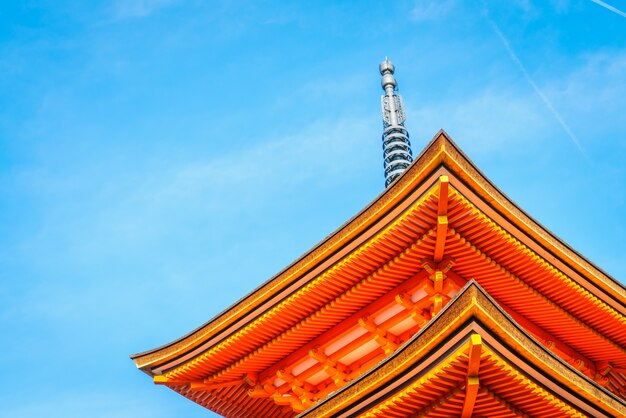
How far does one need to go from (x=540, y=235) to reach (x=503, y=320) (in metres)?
5.00

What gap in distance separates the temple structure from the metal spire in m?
10.9

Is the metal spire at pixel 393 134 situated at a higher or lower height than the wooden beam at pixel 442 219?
higher

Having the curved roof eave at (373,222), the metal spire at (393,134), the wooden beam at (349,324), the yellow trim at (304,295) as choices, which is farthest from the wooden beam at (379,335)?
the metal spire at (393,134)

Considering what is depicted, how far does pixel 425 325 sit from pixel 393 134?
1783 centimetres

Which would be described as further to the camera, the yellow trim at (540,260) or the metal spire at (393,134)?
the metal spire at (393,134)

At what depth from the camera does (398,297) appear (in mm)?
18203

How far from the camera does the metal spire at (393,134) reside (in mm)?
29906

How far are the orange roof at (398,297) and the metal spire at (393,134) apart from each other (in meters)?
10.9

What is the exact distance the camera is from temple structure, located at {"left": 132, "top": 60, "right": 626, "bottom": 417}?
13.4 metres

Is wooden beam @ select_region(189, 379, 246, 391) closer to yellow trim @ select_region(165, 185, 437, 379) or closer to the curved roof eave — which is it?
yellow trim @ select_region(165, 185, 437, 379)

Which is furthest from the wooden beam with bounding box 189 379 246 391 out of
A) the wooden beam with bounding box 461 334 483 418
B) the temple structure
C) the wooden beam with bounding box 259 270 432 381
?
the wooden beam with bounding box 461 334 483 418

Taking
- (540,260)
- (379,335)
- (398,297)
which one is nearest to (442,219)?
(398,297)

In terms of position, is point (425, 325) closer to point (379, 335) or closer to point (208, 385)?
point (379, 335)

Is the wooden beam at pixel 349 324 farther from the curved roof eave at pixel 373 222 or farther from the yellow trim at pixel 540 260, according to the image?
the curved roof eave at pixel 373 222
